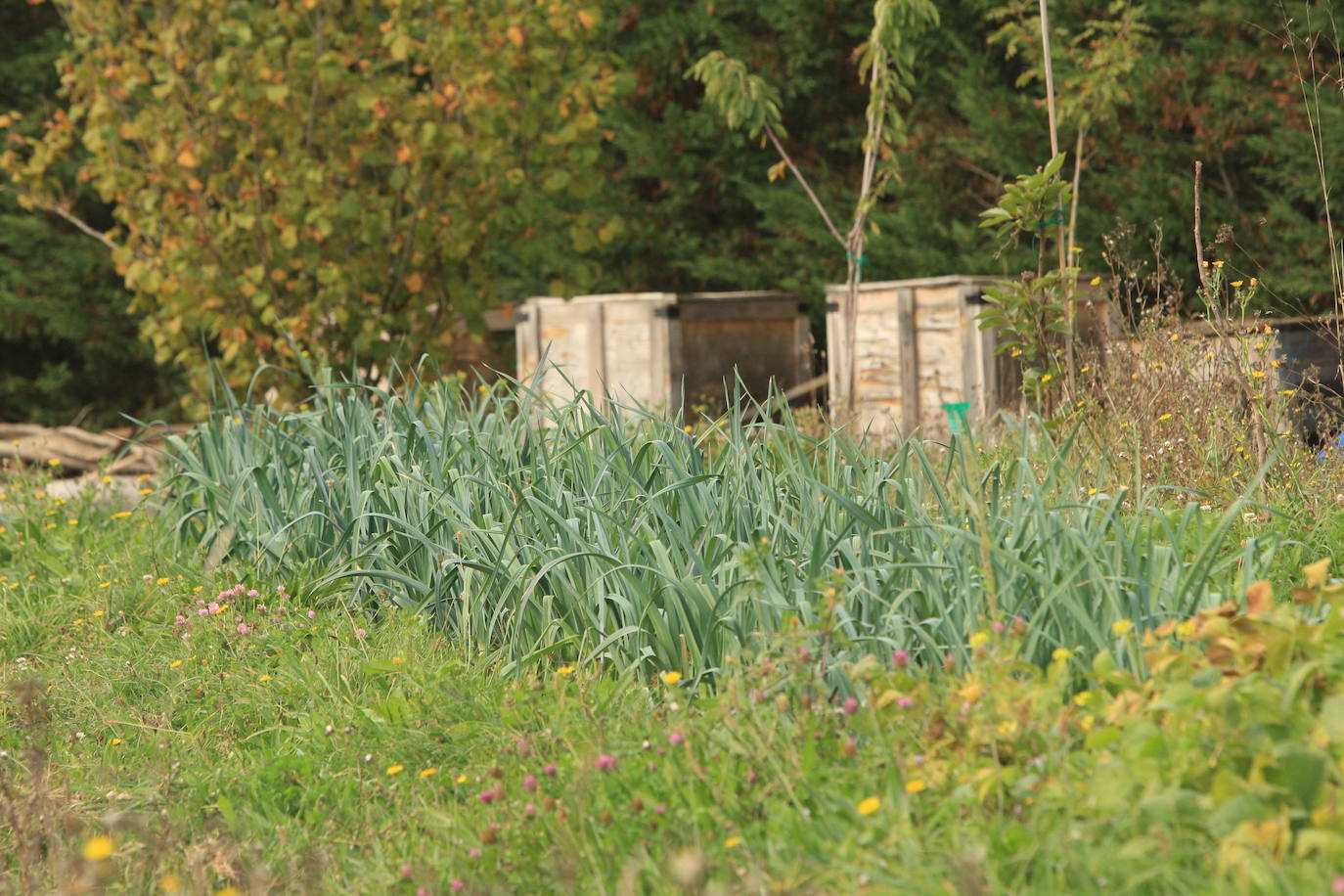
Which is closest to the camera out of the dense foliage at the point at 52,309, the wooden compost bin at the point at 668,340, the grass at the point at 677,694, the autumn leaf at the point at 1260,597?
the grass at the point at 677,694

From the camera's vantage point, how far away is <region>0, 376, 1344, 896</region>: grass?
1.84 meters

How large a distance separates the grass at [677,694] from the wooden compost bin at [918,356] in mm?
3123

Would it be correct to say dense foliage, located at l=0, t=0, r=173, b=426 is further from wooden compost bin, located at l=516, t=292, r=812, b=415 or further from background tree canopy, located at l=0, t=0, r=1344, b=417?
wooden compost bin, located at l=516, t=292, r=812, b=415

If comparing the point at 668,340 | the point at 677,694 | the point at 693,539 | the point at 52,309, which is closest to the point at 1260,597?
the point at 677,694

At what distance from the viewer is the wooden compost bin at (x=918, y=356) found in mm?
6895

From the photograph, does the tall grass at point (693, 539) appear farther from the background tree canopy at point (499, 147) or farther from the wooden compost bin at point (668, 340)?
the wooden compost bin at point (668, 340)

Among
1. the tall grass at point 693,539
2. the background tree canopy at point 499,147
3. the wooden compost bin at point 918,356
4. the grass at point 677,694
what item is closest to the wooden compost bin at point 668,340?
the wooden compost bin at point 918,356

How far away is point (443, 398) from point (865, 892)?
9.14 ft

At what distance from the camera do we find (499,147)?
21.7 ft

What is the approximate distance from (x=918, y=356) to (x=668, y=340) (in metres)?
1.48

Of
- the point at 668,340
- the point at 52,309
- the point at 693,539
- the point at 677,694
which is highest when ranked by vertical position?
the point at 52,309

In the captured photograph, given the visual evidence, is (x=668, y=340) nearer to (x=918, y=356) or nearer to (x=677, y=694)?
(x=918, y=356)

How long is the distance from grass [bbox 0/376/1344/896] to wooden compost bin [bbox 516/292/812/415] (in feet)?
12.9

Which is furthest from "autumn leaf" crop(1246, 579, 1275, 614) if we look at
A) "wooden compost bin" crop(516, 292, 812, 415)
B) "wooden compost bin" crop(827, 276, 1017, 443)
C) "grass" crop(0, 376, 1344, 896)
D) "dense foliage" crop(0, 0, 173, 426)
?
"dense foliage" crop(0, 0, 173, 426)
